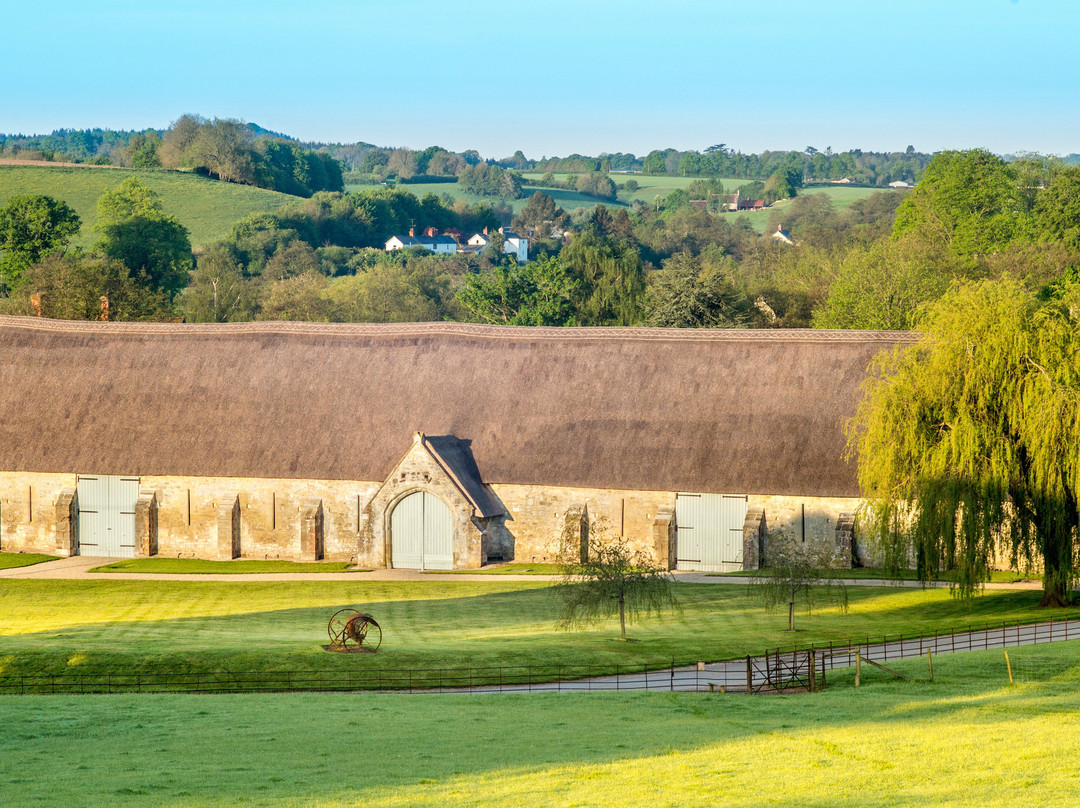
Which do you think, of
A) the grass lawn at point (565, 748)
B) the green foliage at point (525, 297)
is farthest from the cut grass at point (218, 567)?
the green foliage at point (525, 297)

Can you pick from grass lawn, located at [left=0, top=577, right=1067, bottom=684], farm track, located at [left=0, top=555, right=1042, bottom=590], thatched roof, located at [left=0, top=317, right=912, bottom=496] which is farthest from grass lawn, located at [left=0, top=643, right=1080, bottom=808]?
thatched roof, located at [left=0, top=317, right=912, bottom=496]

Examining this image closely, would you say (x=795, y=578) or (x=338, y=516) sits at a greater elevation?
(x=338, y=516)

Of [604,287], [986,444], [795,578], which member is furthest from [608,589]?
[604,287]

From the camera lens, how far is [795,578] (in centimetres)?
3778

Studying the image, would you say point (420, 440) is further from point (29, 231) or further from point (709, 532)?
point (29, 231)

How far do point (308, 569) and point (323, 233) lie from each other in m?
133

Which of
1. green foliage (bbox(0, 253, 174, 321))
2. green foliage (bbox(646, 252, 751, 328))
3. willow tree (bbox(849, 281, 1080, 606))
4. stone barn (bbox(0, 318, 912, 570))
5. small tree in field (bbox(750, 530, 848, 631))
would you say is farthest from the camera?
green foliage (bbox(0, 253, 174, 321))

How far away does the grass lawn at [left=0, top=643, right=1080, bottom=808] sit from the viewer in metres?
20.7

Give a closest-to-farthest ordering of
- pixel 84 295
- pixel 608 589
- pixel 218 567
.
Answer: pixel 608 589
pixel 218 567
pixel 84 295

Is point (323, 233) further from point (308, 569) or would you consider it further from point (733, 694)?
point (733, 694)

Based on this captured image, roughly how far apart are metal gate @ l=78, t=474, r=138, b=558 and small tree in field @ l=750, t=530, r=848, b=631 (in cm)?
2637

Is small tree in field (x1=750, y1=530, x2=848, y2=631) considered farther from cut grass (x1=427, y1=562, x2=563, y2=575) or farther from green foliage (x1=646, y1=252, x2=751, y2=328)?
green foliage (x1=646, y1=252, x2=751, y2=328)

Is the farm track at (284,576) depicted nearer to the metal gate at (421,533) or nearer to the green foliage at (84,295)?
the metal gate at (421,533)

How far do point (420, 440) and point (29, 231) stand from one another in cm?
7646
